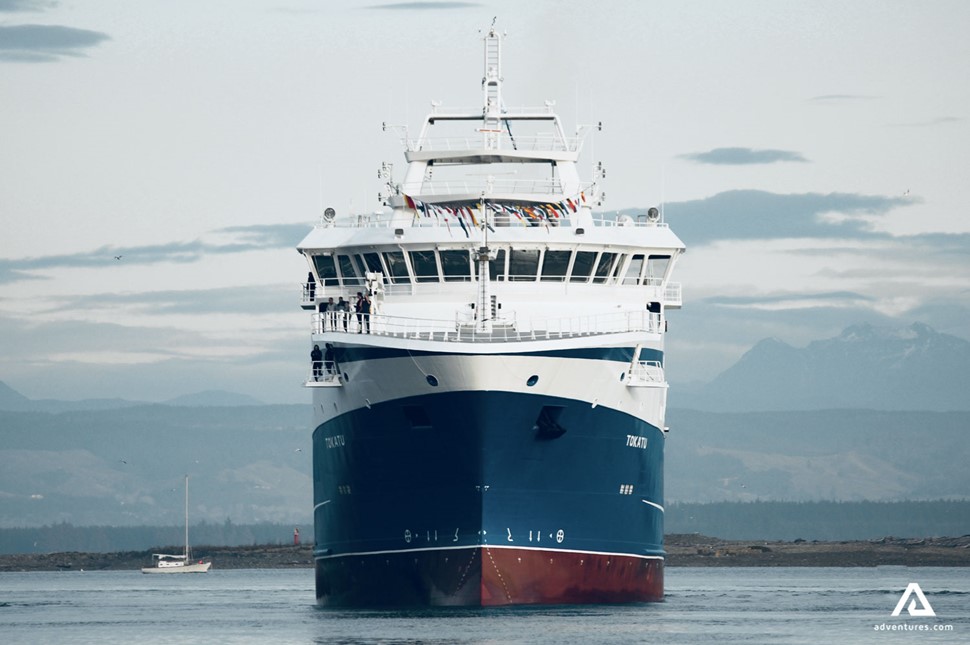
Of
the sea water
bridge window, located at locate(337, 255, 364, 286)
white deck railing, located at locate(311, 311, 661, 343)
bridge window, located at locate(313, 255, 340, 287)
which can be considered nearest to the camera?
the sea water

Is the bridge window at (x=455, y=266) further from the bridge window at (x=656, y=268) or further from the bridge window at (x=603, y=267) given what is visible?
the bridge window at (x=656, y=268)

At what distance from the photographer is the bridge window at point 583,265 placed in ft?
203

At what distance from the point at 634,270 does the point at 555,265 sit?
342 cm

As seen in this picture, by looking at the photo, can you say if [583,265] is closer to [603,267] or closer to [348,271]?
[603,267]

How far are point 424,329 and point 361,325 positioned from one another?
2040 mm

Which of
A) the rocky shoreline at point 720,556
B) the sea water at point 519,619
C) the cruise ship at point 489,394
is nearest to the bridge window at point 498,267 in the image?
the cruise ship at point 489,394

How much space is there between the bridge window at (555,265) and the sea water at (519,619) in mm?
10137

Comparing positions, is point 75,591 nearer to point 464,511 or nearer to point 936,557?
point 464,511

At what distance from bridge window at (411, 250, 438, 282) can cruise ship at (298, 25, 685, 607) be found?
0.06 meters

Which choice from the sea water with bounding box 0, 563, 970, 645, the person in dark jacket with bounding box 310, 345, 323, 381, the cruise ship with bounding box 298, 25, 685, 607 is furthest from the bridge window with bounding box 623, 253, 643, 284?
the sea water with bounding box 0, 563, 970, 645

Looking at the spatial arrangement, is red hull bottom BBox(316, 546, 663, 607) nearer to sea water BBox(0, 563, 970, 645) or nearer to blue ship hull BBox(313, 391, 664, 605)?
blue ship hull BBox(313, 391, 664, 605)

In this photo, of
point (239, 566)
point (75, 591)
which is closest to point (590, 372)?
point (75, 591)

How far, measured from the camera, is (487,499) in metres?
56.0

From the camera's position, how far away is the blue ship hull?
5606cm
